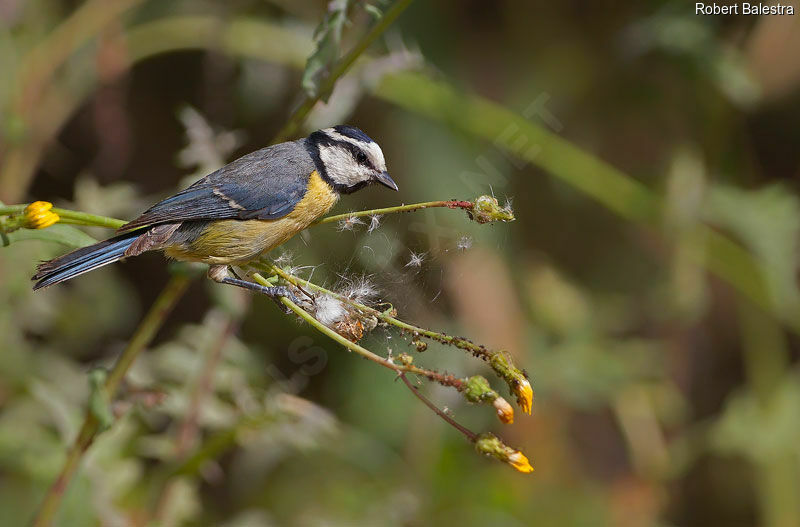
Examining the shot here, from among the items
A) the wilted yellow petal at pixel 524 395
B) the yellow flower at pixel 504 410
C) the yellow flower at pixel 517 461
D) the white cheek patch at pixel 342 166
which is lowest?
the yellow flower at pixel 517 461

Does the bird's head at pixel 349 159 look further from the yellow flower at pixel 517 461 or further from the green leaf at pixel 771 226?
the green leaf at pixel 771 226

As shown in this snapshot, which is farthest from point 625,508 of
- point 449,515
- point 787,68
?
point 787,68

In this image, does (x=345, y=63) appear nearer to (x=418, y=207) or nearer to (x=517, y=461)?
(x=418, y=207)

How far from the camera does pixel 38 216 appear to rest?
55.2 inches

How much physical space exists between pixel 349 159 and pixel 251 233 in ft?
0.85

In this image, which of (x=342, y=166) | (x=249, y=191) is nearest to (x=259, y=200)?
(x=249, y=191)

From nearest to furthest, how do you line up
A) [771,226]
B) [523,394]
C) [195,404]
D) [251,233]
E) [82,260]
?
[523,394] < [82,260] < [251,233] < [195,404] < [771,226]

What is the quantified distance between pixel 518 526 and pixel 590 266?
4.78 ft

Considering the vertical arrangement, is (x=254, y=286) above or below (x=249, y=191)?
below

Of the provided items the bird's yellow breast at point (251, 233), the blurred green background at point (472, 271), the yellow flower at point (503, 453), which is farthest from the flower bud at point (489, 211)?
the blurred green background at point (472, 271)

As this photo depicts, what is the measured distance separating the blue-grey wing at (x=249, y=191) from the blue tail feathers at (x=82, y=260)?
0.10 metres

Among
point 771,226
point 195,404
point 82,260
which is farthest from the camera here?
point 771,226

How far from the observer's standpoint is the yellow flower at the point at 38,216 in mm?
1399

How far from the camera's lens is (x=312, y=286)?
150 centimetres
